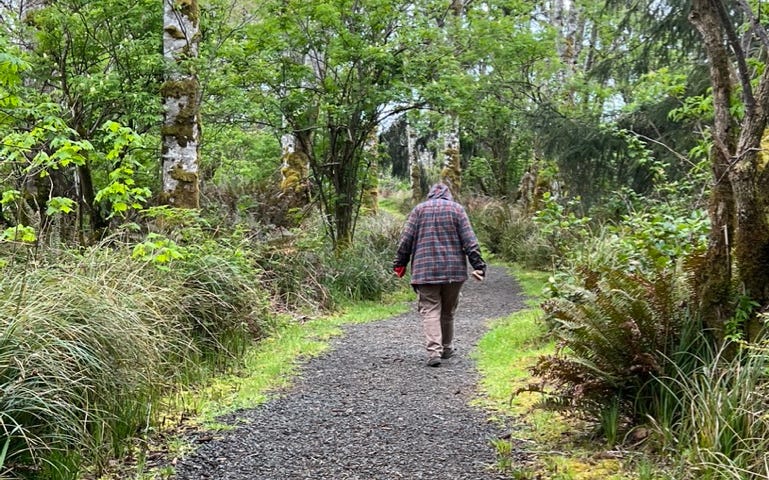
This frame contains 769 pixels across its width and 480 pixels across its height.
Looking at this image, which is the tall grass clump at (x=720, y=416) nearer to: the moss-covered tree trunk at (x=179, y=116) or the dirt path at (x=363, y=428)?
the dirt path at (x=363, y=428)

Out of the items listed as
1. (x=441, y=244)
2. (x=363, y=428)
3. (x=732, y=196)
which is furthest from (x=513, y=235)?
(x=732, y=196)

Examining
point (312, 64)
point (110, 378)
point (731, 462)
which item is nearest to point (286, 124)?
point (312, 64)

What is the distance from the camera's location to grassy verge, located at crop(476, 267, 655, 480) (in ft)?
11.8

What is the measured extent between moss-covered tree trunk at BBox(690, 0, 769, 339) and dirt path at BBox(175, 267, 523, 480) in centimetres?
175

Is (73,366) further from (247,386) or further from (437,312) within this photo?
(437,312)

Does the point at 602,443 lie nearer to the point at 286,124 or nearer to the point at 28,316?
the point at 28,316

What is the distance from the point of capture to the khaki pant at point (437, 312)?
6.57 m

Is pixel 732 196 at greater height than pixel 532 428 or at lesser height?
greater

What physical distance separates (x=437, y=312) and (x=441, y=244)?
717mm

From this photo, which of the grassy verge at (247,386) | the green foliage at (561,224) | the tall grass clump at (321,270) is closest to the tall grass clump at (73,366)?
the grassy verge at (247,386)

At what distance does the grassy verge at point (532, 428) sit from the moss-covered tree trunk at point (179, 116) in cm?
415

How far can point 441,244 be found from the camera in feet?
21.6

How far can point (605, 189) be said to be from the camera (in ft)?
40.2

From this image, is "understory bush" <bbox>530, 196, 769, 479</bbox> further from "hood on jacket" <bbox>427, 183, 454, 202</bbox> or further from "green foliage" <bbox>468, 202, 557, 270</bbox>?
"green foliage" <bbox>468, 202, 557, 270</bbox>
